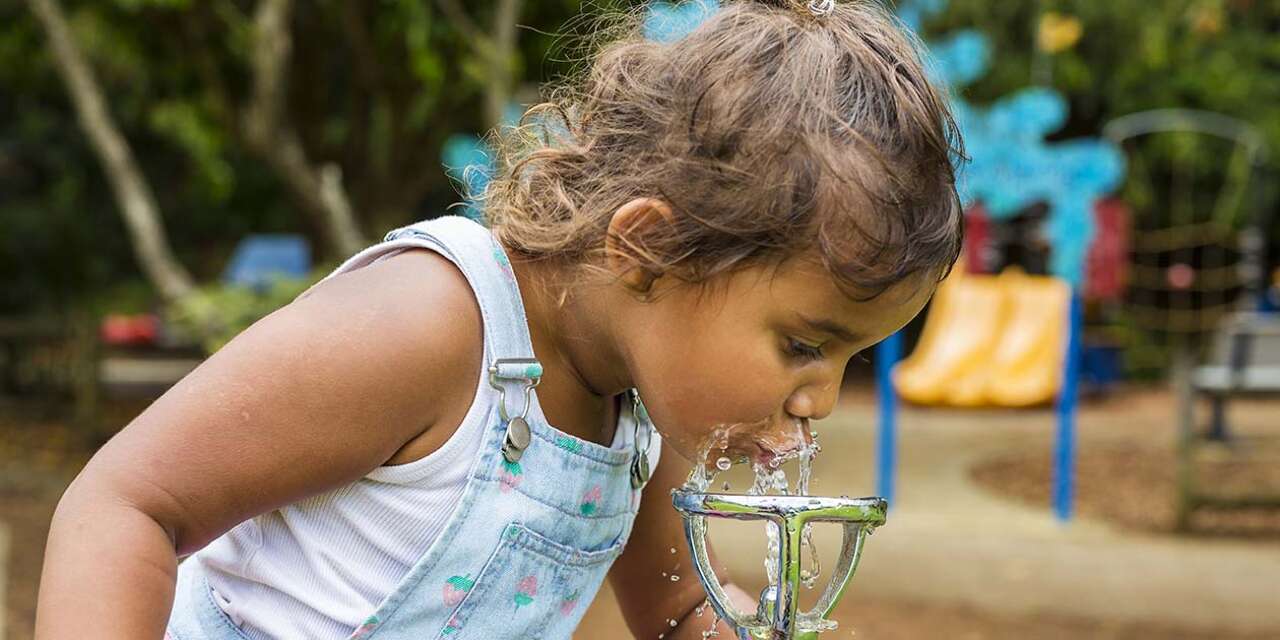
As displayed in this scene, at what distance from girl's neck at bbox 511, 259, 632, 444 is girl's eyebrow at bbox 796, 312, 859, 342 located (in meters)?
0.18

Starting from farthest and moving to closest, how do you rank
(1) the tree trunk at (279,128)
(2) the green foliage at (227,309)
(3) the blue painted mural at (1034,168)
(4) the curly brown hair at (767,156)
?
(3) the blue painted mural at (1034,168) → (1) the tree trunk at (279,128) → (2) the green foliage at (227,309) → (4) the curly brown hair at (767,156)

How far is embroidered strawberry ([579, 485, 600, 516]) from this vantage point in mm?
1309

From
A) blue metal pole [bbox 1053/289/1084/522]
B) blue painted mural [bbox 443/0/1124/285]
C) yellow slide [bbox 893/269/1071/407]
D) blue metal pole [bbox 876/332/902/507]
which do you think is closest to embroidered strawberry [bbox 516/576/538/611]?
blue metal pole [bbox 876/332/902/507]

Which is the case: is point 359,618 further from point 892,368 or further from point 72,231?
point 72,231

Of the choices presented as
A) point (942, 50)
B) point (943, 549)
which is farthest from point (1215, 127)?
point (943, 549)

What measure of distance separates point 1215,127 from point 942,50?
583 cm

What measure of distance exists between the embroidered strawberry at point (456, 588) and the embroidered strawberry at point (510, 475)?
0.08 meters

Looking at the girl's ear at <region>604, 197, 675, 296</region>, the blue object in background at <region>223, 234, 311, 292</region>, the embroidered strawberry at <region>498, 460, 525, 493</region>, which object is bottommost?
the embroidered strawberry at <region>498, 460, 525, 493</region>

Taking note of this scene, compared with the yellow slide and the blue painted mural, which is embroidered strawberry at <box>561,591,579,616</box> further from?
the blue painted mural

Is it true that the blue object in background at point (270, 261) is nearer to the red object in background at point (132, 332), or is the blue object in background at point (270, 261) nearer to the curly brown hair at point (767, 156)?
the red object in background at point (132, 332)

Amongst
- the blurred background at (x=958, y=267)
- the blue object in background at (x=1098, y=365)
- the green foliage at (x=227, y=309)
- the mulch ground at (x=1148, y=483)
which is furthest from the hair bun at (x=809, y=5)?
the blue object in background at (x=1098, y=365)

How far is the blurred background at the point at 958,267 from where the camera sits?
16.7ft

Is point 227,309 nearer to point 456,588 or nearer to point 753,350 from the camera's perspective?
point 456,588

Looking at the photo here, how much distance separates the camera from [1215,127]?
1144cm
